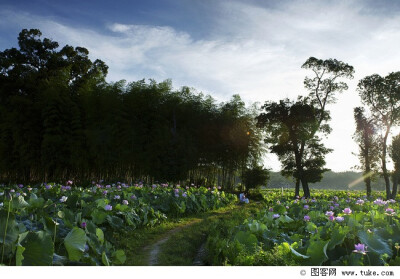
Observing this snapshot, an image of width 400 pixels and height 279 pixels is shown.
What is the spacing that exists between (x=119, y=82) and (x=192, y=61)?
13.6 m

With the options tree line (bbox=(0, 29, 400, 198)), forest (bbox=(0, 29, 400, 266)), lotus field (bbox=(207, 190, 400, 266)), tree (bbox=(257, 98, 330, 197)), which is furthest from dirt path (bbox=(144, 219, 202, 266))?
tree (bbox=(257, 98, 330, 197))

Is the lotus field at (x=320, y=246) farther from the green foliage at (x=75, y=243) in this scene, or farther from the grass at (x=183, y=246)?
the green foliage at (x=75, y=243)

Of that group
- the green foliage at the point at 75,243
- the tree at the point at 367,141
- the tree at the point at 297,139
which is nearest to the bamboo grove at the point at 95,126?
the tree at the point at 297,139

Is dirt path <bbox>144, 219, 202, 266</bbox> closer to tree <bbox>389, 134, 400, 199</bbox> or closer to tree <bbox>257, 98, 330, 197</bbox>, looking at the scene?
tree <bbox>257, 98, 330, 197</bbox>

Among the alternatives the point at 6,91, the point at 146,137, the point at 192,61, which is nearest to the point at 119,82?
the point at 146,137

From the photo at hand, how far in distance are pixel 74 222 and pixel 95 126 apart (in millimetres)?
12974

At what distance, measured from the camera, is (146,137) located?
1730 centimetres

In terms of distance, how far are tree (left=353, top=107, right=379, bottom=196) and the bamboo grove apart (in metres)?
5.37

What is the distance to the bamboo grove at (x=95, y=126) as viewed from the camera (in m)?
16.5

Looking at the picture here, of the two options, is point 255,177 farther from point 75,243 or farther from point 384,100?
point 75,243

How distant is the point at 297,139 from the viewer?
59.0ft

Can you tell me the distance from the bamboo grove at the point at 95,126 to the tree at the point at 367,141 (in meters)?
5.37

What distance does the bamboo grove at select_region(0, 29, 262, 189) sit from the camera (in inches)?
649
